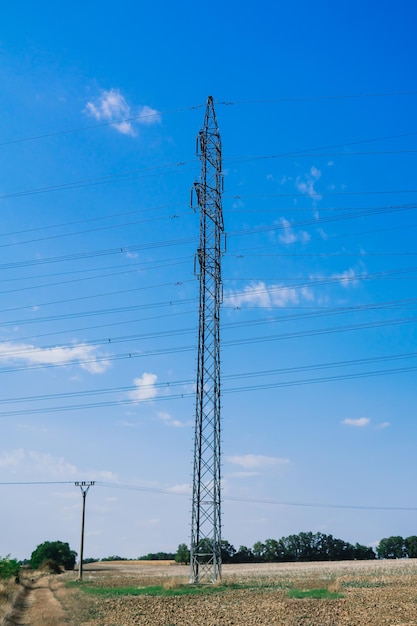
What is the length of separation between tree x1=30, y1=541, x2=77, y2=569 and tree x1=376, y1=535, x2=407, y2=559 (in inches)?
2434

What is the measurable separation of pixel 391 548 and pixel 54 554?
6713cm

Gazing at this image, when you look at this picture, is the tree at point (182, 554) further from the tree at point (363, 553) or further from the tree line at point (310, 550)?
the tree at point (363, 553)

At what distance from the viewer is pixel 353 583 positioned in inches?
1681

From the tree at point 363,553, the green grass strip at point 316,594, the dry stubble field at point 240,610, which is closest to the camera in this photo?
the dry stubble field at point 240,610

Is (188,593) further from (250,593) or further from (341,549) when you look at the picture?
(341,549)

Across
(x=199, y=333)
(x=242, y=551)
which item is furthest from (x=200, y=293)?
(x=242, y=551)

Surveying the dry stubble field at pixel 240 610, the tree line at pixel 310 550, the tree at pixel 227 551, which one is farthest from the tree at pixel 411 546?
the dry stubble field at pixel 240 610

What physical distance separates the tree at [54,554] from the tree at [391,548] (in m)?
61.8

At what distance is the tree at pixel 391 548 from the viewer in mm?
123438

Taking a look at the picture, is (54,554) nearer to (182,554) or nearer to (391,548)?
(182,554)

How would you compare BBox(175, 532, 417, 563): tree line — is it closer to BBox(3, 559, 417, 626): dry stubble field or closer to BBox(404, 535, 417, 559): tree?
BBox(404, 535, 417, 559): tree

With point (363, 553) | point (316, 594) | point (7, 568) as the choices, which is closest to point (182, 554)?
point (363, 553)

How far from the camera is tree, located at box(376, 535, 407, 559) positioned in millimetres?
123438

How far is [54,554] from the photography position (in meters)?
121
